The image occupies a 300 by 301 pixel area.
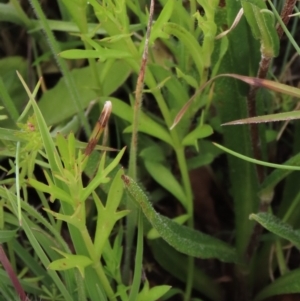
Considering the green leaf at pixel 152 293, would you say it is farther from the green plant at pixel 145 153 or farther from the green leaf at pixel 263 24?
the green leaf at pixel 263 24

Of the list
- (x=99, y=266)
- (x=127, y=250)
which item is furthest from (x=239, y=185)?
(x=99, y=266)

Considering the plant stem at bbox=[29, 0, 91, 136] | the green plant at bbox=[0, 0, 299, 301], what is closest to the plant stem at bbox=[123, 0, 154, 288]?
the green plant at bbox=[0, 0, 299, 301]

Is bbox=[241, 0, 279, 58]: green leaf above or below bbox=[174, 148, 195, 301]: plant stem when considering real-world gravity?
above

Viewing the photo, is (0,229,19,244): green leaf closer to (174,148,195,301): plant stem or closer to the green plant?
the green plant

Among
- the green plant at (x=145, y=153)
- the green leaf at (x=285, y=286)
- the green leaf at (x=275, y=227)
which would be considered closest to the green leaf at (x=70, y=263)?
the green plant at (x=145, y=153)

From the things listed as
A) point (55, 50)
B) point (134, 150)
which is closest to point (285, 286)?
point (134, 150)
